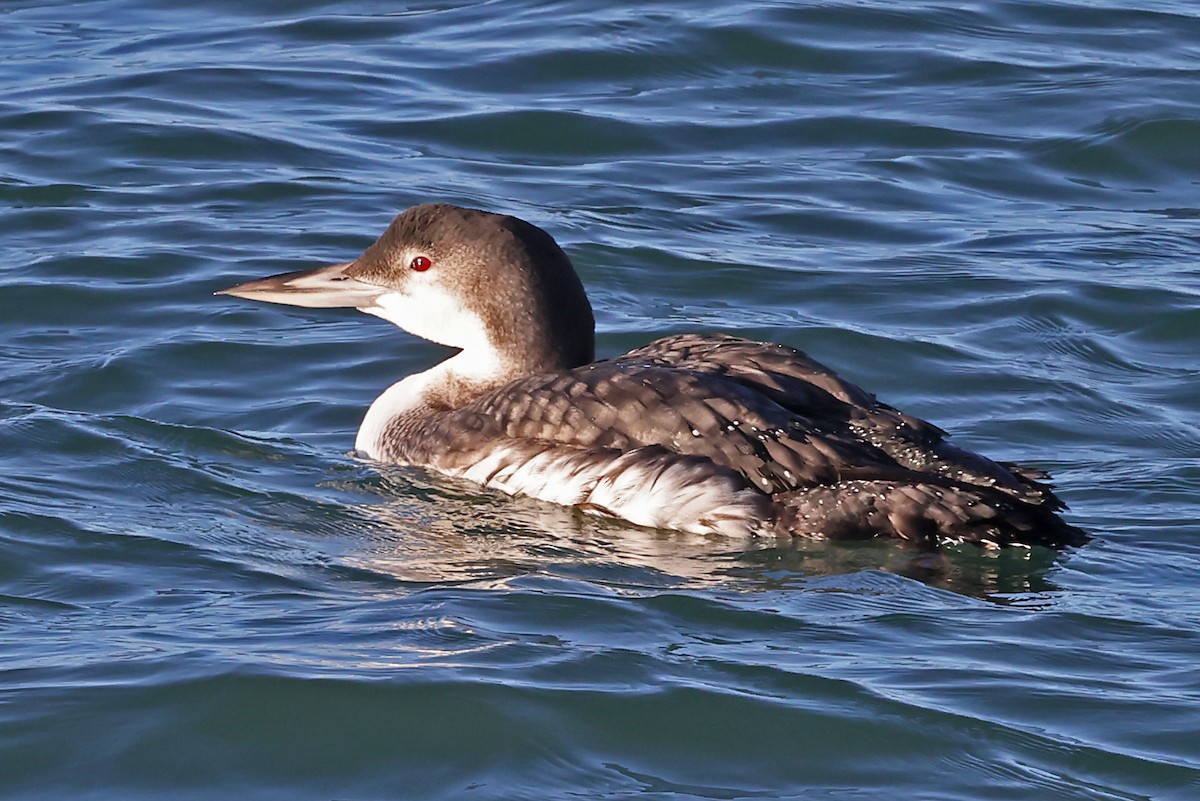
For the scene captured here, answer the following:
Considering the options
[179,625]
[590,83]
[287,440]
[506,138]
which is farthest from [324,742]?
[590,83]

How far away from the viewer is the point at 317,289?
7.92 metres

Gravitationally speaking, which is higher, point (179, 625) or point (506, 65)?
point (506, 65)

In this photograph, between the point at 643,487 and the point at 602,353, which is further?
the point at 602,353

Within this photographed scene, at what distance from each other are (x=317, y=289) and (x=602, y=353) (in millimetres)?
1288

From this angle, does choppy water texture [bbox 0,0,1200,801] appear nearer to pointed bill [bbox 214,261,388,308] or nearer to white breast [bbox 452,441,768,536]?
white breast [bbox 452,441,768,536]

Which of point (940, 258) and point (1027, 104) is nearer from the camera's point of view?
point (940, 258)

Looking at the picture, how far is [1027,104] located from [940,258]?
2.63 metres

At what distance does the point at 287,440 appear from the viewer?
760 cm

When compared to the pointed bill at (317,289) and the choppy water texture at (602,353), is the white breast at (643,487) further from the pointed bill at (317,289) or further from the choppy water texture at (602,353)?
the pointed bill at (317,289)

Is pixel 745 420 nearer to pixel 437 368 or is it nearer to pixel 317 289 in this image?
pixel 437 368

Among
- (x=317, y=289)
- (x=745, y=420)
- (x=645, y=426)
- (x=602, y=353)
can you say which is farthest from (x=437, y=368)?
(x=745, y=420)

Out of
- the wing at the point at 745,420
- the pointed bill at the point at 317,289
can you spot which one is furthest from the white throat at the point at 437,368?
the wing at the point at 745,420

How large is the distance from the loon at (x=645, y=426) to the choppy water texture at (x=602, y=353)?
108 millimetres

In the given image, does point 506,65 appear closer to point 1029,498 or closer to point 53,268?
point 53,268
